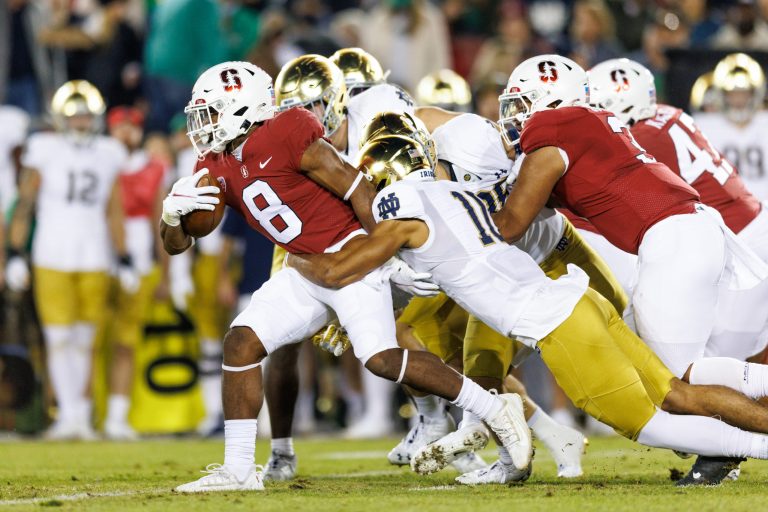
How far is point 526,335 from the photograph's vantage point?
5.31 m

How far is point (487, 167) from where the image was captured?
5.98m

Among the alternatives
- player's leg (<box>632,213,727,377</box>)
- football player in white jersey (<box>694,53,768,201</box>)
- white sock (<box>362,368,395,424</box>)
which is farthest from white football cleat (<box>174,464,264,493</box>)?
football player in white jersey (<box>694,53,768,201</box>)

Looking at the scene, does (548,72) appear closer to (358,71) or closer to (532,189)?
(532,189)

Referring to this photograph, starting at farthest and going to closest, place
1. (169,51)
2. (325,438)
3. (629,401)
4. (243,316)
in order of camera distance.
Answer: (169,51)
(325,438)
(243,316)
(629,401)

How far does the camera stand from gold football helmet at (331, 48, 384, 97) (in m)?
6.95

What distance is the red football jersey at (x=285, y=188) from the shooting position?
5547 mm

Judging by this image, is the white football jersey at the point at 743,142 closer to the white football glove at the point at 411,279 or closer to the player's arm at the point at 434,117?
the player's arm at the point at 434,117

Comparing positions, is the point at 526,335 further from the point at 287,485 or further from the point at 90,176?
the point at 90,176

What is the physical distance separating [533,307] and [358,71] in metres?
2.15

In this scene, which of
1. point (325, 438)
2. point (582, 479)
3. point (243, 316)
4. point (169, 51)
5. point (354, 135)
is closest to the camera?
point (243, 316)

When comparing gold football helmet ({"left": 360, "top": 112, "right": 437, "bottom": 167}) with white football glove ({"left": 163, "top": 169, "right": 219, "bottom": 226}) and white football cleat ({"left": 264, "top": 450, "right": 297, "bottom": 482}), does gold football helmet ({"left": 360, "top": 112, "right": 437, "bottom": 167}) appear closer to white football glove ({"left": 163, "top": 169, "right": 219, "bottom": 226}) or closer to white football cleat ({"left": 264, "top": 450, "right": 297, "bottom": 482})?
white football glove ({"left": 163, "top": 169, "right": 219, "bottom": 226})

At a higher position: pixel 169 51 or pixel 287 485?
pixel 169 51

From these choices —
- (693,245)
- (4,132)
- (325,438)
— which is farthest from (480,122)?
(4,132)

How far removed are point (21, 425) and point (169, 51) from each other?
3157 mm
